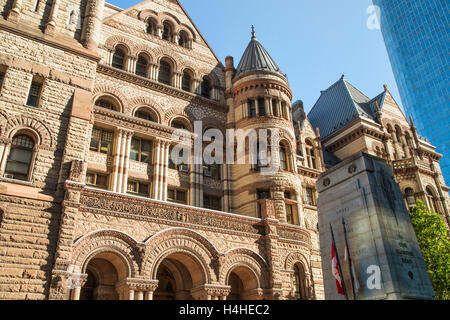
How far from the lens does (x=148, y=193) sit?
23484 mm

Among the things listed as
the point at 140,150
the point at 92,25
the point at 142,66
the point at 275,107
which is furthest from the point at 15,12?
the point at 275,107

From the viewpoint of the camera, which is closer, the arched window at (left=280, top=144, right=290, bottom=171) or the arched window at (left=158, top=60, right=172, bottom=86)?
the arched window at (left=280, top=144, right=290, bottom=171)

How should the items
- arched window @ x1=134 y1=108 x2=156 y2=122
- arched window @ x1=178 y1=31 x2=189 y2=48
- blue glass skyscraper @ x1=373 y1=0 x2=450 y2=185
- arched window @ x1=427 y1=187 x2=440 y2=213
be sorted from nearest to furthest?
arched window @ x1=134 y1=108 x2=156 y2=122, arched window @ x1=178 y1=31 x2=189 y2=48, arched window @ x1=427 y1=187 x2=440 y2=213, blue glass skyscraper @ x1=373 y1=0 x2=450 y2=185

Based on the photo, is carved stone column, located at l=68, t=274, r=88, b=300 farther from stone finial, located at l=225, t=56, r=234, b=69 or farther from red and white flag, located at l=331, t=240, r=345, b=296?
stone finial, located at l=225, t=56, r=234, b=69

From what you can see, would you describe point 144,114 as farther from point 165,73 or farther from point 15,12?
point 15,12

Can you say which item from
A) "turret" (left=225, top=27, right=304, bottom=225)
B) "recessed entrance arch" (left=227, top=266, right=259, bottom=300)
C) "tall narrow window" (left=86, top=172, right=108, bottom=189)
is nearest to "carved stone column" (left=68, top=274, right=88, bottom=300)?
"tall narrow window" (left=86, top=172, right=108, bottom=189)

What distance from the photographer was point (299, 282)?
23297mm

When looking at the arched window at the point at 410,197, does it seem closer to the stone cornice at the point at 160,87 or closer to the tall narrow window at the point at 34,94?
the stone cornice at the point at 160,87

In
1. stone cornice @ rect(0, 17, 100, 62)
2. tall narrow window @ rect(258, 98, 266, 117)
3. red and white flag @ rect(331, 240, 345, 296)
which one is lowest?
red and white flag @ rect(331, 240, 345, 296)

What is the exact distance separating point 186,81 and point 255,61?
5.55 metres

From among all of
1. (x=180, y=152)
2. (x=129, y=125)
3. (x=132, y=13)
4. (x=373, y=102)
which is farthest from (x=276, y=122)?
(x=373, y=102)

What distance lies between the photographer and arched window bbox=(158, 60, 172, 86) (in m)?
28.1

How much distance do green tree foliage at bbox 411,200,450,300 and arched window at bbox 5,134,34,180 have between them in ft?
76.5

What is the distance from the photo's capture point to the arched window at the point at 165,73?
2811 cm
